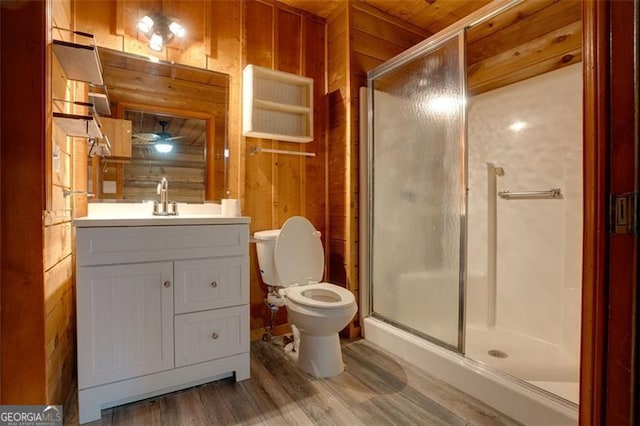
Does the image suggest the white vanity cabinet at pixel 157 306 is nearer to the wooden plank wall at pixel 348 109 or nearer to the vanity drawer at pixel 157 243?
the vanity drawer at pixel 157 243

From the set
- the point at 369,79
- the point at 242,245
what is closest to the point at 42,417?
the point at 242,245

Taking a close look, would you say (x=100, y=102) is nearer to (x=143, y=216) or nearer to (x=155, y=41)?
(x=155, y=41)

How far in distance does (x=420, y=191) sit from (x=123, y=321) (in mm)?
1806

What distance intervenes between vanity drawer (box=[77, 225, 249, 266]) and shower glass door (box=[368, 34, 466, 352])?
1.08m

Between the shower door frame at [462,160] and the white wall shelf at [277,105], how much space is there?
460 mm

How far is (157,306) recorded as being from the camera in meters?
1.61

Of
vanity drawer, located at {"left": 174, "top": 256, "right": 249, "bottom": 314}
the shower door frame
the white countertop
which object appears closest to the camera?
the white countertop

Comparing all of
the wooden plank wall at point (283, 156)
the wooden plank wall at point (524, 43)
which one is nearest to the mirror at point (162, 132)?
the wooden plank wall at point (283, 156)

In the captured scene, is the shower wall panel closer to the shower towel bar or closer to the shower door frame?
the shower towel bar

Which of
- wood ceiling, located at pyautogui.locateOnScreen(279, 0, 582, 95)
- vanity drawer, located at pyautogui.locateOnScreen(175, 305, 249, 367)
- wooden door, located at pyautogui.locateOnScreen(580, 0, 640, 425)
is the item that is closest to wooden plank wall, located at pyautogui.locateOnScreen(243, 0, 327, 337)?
wood ceiling, located at pyautogui.locateOnScreen(279, 0, 582, 95)

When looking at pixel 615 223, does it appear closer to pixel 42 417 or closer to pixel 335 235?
pixel 42 417

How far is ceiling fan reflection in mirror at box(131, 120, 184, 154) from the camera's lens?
6.61 ft

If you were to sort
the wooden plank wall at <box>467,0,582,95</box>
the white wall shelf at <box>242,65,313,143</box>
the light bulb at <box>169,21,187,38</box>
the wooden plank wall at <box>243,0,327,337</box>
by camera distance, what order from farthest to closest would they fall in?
the wooden plank wall at <box>243,0,327,337</box>, the white wall shelf at <box>242,65,313,143</box>, the light bulb at <box>169,21,187,38</box>, the wooden plank wall at <box>467,0,582,95</box>

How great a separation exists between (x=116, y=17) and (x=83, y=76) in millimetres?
540
